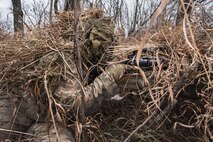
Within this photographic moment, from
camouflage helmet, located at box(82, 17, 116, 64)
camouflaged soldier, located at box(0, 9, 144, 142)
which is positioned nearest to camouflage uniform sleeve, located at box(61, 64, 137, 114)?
camouflaged soldier, located at box(0, 9, 144, 142)

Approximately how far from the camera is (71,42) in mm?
Result: 2201

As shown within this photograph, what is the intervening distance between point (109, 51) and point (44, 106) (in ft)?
1.84

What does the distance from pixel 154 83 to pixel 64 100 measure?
52 centimetres

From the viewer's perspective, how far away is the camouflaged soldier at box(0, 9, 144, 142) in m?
1.90

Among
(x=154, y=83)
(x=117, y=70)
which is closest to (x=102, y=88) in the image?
(x=117, y=70)

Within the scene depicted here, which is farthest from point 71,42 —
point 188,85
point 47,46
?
point 188,85

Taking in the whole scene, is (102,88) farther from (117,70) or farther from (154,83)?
(154,83)

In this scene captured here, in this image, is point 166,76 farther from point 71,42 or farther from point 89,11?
point 89,11

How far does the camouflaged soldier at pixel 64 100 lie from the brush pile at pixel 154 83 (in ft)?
0.23

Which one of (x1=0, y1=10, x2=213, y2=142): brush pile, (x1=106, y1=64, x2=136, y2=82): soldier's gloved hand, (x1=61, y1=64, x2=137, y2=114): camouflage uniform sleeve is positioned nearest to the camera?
(x1=0, y1=10, x2=213, y2=142): brush pile

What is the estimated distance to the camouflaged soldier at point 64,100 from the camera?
190 centimetres

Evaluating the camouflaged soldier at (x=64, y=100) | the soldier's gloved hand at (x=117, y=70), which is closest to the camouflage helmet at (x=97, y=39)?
the camouflaged soldier at (x=64, y=100)

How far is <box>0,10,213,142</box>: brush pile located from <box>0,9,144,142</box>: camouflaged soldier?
70 mm

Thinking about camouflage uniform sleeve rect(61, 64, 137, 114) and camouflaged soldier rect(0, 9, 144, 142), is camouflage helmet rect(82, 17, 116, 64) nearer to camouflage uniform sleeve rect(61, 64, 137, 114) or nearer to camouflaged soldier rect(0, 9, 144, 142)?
camouflaged soldier rect(0, 9, 144, 142)
